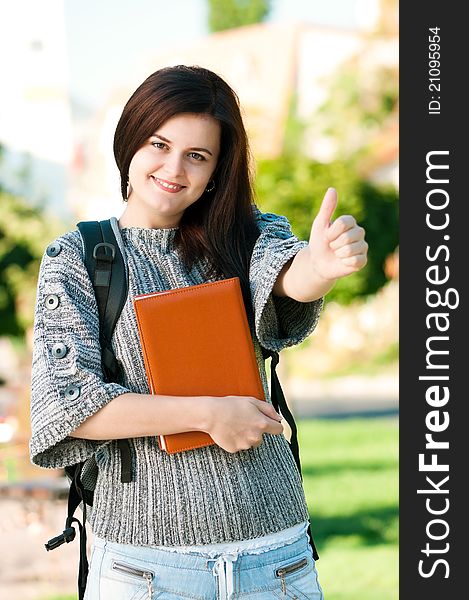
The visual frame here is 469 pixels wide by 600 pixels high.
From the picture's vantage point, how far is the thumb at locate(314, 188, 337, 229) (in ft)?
5.45

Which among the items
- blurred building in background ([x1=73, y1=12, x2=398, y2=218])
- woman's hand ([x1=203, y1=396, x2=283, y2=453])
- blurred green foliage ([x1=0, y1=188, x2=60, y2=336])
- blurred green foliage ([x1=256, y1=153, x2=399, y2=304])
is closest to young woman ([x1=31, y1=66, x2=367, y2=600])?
woman's hand ([x1=203, y1=396, x2=283, y2=453])

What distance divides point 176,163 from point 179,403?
421mm

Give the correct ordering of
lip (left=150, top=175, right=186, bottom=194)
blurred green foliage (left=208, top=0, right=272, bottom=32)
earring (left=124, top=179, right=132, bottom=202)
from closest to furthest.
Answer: lip (left=150, top=175, right=186, bottom=194), earring (left=124, top=179, right=132, bottom=202), blurred green foliage (left=208, top=0, right=272, bottom=32)

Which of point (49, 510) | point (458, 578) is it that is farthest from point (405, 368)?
point (49, 510)

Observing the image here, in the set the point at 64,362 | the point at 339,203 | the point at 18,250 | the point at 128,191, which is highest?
the point at 339,203

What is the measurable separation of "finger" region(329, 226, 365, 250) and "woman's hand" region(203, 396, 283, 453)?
1.04 feet

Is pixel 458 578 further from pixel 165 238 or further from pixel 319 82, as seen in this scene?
pixel 319 82

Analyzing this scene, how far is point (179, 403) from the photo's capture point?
1771mm

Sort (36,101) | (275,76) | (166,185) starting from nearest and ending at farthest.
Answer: (166,185) < (36,101) < (275,76)

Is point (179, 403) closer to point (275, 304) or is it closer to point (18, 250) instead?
point (275, 304)

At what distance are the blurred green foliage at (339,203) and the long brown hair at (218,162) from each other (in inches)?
195

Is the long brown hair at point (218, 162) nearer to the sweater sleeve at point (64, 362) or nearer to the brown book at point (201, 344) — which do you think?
the brown book at point (201, 344)

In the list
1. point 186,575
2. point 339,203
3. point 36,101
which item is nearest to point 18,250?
point 339,203

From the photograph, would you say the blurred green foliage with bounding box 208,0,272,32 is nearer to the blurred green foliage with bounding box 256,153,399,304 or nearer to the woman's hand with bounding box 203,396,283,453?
the blurred green foliage with bounding box 256,153,399,304
